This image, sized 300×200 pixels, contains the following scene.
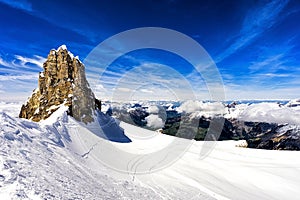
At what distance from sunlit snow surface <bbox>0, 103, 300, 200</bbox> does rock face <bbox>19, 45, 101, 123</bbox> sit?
7.02m

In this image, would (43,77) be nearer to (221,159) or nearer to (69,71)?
(69,71)

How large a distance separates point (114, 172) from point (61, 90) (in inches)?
799

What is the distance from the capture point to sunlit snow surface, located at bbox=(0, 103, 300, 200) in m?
7.67

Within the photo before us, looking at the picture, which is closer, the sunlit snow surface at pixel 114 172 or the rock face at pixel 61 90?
the sunlit snow surface at pixel 114 172

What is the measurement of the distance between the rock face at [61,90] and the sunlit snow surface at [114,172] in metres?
7.02

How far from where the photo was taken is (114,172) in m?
13.6

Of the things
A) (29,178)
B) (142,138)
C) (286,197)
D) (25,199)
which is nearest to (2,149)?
(29,178)

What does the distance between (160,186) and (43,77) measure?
88.9ft

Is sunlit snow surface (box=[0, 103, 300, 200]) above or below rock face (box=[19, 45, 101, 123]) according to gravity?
below

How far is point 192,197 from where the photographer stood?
1208 cm

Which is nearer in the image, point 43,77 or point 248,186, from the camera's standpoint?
point 248,186

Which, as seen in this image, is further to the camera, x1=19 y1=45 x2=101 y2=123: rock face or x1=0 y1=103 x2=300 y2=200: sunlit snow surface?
x1=19 y1=45 x2=101 y2=123: rock face

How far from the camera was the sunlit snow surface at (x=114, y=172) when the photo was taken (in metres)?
7.67

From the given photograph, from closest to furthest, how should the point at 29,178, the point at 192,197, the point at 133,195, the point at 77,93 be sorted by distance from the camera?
the point at 29,178, the point at 133,195, the point at 192,197, the point at 77,93
